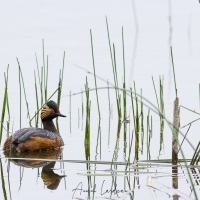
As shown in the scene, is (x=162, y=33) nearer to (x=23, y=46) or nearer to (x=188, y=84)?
(x=23, y=46)

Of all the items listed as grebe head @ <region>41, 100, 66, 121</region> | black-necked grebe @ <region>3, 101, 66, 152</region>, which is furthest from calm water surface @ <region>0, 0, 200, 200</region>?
grebe head @ <region>41, 100, 66, 121</region>

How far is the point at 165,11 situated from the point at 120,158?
1072 cm

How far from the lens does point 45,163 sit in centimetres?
943

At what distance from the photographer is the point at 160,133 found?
10.8 m

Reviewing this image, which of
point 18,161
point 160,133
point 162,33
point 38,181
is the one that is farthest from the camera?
point 162,33

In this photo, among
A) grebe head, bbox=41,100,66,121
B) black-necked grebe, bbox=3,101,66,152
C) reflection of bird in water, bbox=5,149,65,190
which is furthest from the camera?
grebe head, bbox=41,100,66,121

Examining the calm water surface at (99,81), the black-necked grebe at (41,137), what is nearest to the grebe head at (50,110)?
the black-necked grebe at (41,137)

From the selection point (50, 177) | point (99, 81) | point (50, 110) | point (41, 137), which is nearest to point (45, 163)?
point (50, 177)

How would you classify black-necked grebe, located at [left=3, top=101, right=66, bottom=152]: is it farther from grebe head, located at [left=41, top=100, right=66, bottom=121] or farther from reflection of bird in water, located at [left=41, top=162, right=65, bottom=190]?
reflection of bird in water, located at [left=41, top=162, right=65, bottom=190]

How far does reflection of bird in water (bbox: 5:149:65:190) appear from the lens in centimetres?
843

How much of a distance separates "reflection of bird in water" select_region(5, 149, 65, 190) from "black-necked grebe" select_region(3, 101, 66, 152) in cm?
9

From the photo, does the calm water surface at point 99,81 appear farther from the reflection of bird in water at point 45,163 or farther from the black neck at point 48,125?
the black neck at point 48,125

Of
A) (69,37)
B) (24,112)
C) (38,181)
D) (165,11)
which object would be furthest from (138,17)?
(38,181)

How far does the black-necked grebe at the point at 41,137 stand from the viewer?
10.3 meters
